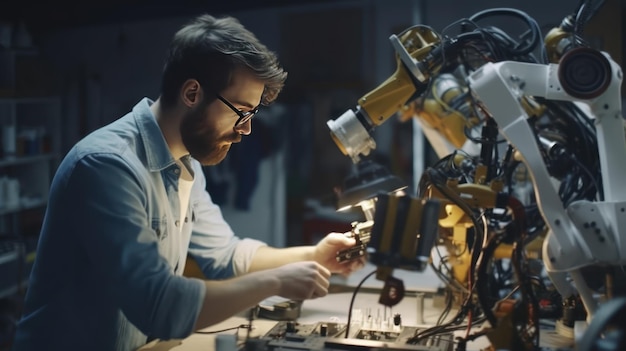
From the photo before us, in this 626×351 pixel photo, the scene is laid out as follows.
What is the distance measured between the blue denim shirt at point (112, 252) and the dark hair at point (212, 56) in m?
0.13

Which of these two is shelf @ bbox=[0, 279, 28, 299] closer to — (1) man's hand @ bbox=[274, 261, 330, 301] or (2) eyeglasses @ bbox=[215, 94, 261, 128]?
(2) eyeglasses @ bbox=[215, 94, 261, 128]

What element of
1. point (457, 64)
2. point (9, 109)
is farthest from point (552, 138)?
point (9, 109)

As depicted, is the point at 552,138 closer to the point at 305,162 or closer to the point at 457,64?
the point at 457,64

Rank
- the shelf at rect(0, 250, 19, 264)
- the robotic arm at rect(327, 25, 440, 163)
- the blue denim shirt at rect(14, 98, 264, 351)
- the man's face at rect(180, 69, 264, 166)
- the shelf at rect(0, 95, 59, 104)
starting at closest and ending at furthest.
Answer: the blue denim shirt at rect(14, 98, 264, 351) < the man's face at rect(180, 69, 264, 166) < the robotic arm at rect(327, 25, 440, 163) < the shelf at rect(0, 250, 19, 264) < the shelf at rect(0, 95, 59, 104)

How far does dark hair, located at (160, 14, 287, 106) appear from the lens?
1.51 m

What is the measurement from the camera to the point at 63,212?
1.45m

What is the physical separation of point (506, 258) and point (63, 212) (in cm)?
125

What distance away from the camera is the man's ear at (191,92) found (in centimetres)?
152

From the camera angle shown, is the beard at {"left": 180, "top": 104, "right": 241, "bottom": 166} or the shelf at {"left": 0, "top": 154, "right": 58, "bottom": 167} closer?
the beard at {"left": 180, "top": 104, "right": 241, "bottom": 166}

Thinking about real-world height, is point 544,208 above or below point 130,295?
above

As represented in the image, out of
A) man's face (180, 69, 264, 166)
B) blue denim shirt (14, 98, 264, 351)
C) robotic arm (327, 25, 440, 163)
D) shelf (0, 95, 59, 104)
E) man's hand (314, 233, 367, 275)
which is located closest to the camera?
blue denim shirt (14, 98, 264, 351)

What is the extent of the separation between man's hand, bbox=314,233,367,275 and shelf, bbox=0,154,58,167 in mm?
2848

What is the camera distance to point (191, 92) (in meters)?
1.53

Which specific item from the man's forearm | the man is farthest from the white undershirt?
the man's forearm
